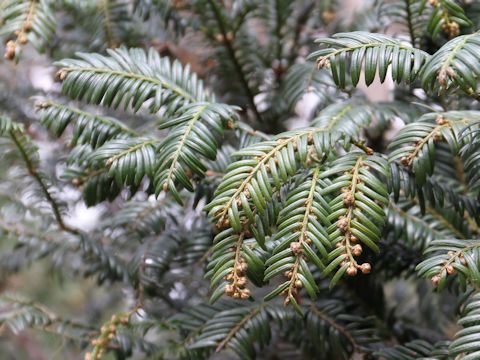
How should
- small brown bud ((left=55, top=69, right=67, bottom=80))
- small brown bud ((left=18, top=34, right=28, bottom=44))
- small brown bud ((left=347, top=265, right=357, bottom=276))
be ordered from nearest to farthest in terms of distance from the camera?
small brown bud ((left=347, top=265, right=357, bottom=276)) < small brown bud ((left=55, top=69, right=67, bottom=80)) < small brown bud ((left=18, top=34, right=28, bottom=44))

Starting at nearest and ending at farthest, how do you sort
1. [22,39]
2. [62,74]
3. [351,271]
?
[351,271]
[62,74]
[22,39]

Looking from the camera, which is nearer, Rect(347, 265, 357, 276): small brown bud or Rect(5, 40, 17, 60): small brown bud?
Rect(347, 265, 357, 276): small brown bud

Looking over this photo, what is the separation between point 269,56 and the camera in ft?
3.62

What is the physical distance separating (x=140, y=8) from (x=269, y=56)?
0.32 meters

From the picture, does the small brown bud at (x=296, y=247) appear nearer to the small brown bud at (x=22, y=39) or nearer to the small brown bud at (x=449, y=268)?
the small brown bud at (x=449, y=268)

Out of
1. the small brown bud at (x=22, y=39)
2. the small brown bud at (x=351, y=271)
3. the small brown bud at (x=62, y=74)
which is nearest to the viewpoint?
the small brown bud at (x=351, y=271)

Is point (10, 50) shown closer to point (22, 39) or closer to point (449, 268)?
point (22, 39)

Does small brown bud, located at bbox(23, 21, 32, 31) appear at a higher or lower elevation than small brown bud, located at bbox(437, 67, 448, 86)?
lower

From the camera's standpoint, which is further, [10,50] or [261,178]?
[10,50]

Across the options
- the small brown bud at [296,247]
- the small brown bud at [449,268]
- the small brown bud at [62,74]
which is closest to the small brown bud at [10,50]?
the small brown bud at [62,74]

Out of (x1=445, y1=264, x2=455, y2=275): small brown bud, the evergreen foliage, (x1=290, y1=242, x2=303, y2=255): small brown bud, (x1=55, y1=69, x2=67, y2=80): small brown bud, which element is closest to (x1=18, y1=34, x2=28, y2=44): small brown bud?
the evergreen foliage

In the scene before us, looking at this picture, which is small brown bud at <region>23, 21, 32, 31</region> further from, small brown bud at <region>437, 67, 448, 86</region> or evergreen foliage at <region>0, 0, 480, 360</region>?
small brown bud at <region>437, 67, 448, 86</region>

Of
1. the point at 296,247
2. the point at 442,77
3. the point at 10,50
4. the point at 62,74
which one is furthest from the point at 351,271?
the point at 10,50

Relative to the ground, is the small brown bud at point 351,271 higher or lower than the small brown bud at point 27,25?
lower
